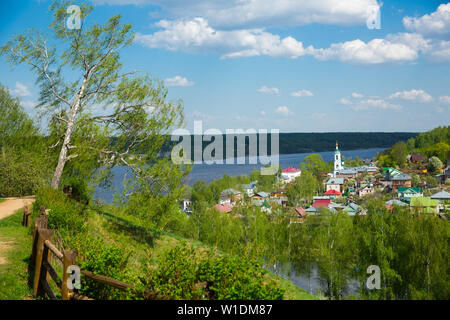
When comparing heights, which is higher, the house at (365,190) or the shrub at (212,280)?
the shrub at (212,280)

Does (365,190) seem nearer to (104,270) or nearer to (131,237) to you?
(131,237)

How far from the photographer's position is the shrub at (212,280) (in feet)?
12.3

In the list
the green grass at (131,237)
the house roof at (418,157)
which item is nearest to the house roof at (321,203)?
the green grass at (131,237)

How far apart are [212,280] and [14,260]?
4904 mm

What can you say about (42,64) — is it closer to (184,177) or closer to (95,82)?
(95,82)

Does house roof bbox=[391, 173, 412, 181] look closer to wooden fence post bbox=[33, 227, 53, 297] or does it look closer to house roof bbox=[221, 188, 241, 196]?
house roof bbox=[221, 188, 241, 196]

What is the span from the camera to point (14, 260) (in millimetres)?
7180

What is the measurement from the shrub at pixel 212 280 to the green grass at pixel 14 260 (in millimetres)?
2775

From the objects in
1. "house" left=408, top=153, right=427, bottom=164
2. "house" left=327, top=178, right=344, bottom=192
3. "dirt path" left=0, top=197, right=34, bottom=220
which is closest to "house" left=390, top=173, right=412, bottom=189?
"house" left=327, top=178, right=344, bottom=192

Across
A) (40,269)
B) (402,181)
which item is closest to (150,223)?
(40,269)

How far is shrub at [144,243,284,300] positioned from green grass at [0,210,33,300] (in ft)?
→ 9.10

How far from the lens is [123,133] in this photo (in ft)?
45.2

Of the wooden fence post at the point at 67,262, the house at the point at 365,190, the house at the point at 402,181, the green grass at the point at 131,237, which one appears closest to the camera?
the wooden fence post at the point at 67,262

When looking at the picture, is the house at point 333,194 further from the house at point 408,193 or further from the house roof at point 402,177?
the house roof at point 402,177
